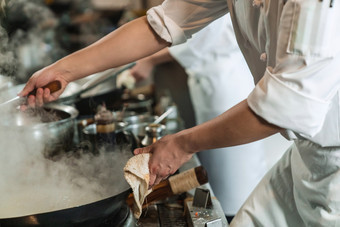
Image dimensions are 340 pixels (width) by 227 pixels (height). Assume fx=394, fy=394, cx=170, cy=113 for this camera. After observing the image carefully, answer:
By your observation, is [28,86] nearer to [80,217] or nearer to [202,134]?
[80,217]

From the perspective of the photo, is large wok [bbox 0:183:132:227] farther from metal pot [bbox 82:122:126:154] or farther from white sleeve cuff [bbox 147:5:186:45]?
white sleeve cuff [bbox 147:5:186:45]

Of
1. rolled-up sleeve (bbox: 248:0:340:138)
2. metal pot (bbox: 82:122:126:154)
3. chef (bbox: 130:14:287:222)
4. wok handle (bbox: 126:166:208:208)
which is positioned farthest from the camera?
chef (bbox: 130:14:287:222)

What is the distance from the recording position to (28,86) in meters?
1.54

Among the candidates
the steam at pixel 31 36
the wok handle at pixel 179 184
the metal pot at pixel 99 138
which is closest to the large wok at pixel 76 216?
the wok handle at pixel 179 184

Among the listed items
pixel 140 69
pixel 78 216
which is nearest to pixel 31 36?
pixel 140 69

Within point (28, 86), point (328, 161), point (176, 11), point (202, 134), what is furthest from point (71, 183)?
point (328, 161)

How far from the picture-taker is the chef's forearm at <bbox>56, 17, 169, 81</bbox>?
4.96ft

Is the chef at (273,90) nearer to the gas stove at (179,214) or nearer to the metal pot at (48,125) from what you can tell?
the metal pot at (48,125)

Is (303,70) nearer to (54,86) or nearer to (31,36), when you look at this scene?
(54,86)

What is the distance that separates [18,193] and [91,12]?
6305mm

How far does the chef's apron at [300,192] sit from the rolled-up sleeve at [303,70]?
0.37 meters

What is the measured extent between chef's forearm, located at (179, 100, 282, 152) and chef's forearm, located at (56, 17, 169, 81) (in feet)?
1.87

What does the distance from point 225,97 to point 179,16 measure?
4.72 ft

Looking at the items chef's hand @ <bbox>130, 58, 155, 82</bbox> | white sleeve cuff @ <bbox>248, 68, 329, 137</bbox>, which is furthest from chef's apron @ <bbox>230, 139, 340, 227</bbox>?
chef's hand @ <bbox>130, 58, 155, 82</bbox>
